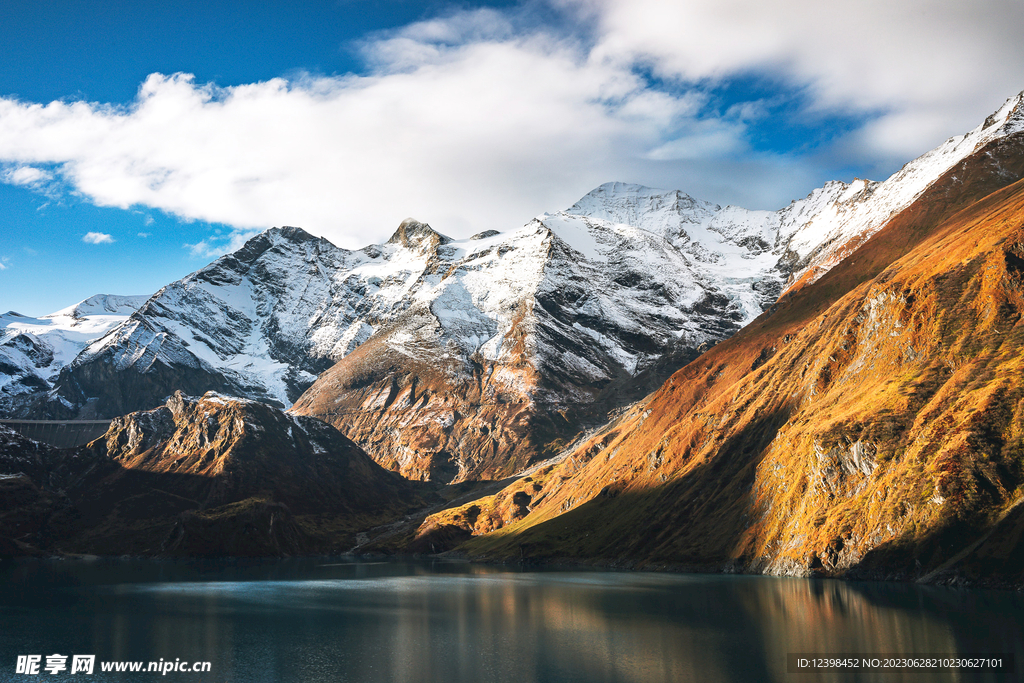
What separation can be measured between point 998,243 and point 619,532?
108m

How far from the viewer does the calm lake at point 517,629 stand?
212ft

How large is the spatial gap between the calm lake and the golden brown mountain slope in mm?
9945

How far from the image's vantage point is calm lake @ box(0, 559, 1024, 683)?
212ft

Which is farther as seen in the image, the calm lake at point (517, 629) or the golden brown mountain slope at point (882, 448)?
the golden brown mountain slope at point (882, 448)

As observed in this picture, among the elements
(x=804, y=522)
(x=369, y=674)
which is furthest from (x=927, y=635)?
(x=804, y=522)

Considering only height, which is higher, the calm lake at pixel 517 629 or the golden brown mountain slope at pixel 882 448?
the golden brown mountain slope at pixel 882 448

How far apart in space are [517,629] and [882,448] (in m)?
75.7

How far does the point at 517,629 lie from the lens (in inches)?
3378

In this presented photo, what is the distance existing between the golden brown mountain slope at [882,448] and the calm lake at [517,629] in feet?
32.6

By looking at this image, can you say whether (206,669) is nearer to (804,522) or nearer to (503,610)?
(503,610)

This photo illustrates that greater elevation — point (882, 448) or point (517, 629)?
point (882, 448)

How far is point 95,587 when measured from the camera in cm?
14262

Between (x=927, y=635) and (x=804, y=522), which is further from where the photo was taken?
(x=804, y=522)

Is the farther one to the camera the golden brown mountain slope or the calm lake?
the golden brown mountain slope
